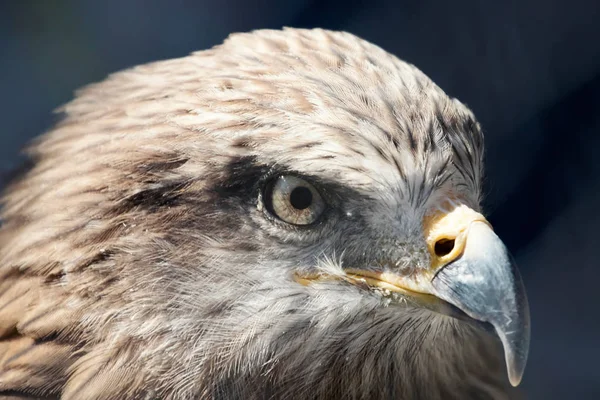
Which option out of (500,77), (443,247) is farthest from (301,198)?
(500,77)

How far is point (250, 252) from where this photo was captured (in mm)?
1054

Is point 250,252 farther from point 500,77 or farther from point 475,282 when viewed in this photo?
point 500,77

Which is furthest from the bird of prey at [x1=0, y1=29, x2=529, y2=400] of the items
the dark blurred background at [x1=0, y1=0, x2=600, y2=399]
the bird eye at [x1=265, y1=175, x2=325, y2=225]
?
the dark blurred background at [x1=0, y1=0, x2=600, y2=399]

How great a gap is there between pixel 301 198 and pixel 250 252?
0.11m

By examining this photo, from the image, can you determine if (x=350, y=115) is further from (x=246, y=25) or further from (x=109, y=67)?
(x=109, y=67)

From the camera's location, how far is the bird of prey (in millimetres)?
1040

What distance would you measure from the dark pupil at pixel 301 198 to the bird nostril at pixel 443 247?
197mm

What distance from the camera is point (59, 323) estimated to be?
1.07 meters

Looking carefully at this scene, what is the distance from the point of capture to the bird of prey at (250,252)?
40.9 inches

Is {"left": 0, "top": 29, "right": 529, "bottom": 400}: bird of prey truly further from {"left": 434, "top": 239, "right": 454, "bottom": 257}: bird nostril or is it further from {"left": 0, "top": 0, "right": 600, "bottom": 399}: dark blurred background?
{"left": 0, "top": 0, "right": 600, "bottom": 399}: dark blurred background

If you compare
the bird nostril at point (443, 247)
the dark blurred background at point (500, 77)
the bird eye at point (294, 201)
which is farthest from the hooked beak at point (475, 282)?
the dark blurred background at point (500, 77)

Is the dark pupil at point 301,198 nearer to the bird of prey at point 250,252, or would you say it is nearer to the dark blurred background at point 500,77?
the bird of prey at point 250,252

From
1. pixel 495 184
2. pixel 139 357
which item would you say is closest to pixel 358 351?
pixel 139 357

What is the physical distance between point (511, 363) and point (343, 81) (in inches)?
19.2
